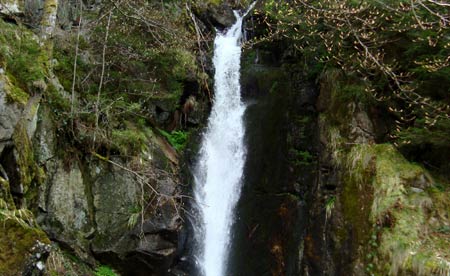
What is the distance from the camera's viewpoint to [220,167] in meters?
10.3

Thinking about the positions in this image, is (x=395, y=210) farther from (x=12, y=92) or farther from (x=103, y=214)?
(x=12, y=92)

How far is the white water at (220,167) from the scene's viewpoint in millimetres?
9023

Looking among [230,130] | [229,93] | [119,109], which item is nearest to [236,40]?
[229,93]

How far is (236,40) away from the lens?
536 inches

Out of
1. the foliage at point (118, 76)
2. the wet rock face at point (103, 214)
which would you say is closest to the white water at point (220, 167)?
the wet rock face at point (103, 214)

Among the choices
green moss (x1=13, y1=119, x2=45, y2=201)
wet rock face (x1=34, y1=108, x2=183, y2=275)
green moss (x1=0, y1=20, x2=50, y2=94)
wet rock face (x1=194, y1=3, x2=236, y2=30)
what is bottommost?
wet rock face (x1=34, y1=108, x2=183, y2=275)

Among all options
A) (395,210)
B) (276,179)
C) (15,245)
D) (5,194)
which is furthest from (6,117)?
(276,179)

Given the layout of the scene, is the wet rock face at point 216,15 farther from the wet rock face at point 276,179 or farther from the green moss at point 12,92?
the green moss at point 12,92

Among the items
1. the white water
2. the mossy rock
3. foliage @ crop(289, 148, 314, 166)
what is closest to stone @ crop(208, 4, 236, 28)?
the white water

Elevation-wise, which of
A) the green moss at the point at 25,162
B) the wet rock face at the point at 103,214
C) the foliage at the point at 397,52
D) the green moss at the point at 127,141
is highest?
the foliage at the point at 397,52

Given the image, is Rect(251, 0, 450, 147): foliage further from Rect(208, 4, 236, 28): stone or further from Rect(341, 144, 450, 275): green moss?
Rect(208, 4, 236, 28): stone

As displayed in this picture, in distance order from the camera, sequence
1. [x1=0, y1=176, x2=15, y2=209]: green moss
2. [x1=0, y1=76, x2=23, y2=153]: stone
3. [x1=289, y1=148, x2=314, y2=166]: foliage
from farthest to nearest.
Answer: [x1=289, y1=148, x2=314, y2=166]: foliage
[x1=0, y1=76, x2=23, y2=153]: stone
[x1=0, y1=176, x2=15, y2=209]: green moss

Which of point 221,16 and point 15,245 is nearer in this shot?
point 15,245

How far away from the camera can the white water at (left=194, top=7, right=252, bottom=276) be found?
9.02m
